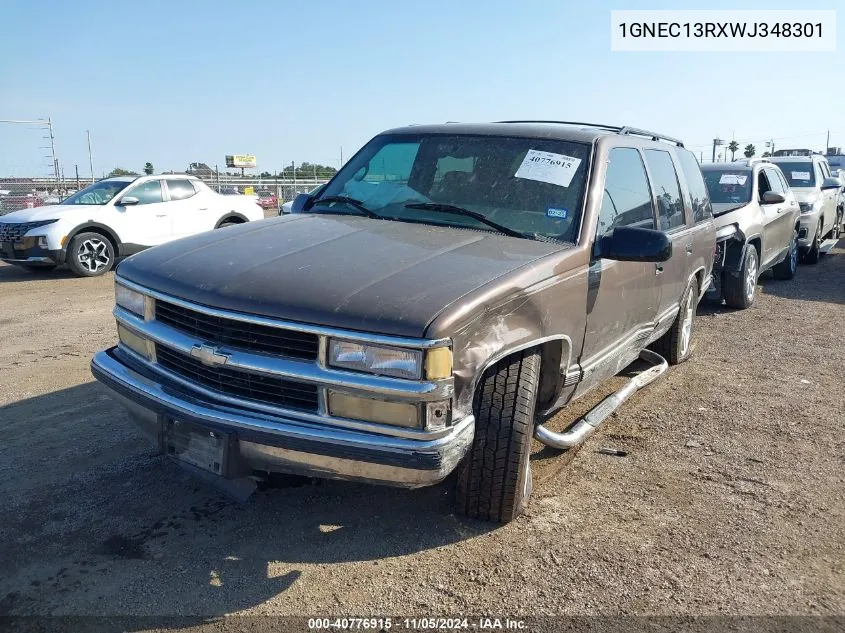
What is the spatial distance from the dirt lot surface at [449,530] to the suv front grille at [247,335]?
0.93 metres

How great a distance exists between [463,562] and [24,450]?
2.73 metres

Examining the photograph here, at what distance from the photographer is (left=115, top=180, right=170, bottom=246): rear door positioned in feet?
37.1

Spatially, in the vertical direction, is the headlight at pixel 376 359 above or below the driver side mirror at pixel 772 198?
below

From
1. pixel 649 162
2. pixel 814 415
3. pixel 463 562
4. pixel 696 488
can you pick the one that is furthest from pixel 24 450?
pixel 814 415

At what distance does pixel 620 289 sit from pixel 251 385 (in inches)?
84.8

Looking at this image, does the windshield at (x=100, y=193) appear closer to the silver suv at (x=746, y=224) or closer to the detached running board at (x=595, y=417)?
the silver suv at (x=746, y=224)

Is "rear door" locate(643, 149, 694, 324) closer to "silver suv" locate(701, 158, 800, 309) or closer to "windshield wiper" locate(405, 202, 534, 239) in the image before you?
"windshield wiper" locate(405, 202, 534, 239)

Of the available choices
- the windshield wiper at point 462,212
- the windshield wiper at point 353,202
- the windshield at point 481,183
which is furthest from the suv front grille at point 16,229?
the windshield wiper at point 462,212

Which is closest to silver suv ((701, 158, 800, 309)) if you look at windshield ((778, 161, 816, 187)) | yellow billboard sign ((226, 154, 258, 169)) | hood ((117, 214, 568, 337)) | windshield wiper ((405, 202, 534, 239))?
windshield ((778, 161, 816, 187))

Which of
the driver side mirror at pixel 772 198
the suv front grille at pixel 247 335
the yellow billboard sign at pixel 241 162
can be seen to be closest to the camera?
the suv front grille at pixel 247 335

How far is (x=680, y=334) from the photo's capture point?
5621 millimetres

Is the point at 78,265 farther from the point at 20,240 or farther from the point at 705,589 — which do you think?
the point at 705,589

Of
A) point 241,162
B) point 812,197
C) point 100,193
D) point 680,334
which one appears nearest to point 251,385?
point 680,334

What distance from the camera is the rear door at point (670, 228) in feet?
→ 15.1
